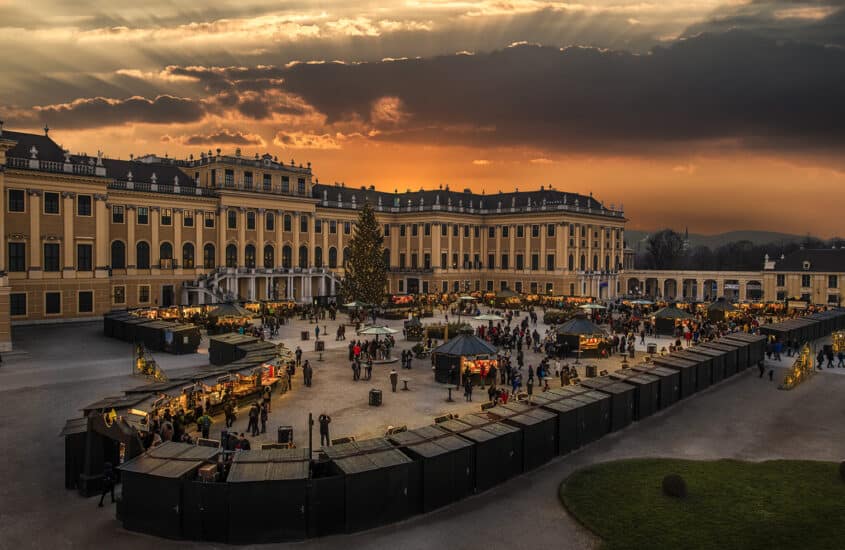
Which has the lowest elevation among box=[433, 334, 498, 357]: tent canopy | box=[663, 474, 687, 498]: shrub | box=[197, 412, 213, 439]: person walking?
box=[663, 474, 687, 498]: shrub

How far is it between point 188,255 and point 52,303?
17.2 meters

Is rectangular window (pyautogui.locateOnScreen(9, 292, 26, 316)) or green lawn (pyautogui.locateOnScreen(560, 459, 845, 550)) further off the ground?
rectangular window (pyautogui.locateOnScreen(9, 292, 26, 316))

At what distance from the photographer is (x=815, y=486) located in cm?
1689

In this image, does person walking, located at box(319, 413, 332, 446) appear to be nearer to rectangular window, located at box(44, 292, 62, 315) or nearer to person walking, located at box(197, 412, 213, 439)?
person walking, located at box(197, 412, 213, 439)

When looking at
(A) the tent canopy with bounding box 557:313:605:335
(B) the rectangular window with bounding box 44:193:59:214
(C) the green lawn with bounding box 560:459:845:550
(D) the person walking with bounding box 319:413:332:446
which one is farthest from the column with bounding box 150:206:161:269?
(C) the green lawn with bounding box 560:459:845:550

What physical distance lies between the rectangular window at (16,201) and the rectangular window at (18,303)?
744 centimetres

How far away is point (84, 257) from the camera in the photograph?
5406 centimetres

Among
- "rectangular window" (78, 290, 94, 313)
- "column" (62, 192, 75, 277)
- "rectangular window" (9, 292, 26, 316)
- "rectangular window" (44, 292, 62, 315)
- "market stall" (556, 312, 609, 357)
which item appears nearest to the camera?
"market stall" (556, 312, 609, 357)

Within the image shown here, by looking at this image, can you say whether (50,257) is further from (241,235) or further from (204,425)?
(204,425)

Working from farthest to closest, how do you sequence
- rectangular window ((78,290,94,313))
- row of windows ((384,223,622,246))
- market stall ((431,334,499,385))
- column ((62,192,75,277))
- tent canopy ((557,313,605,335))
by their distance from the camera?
1. row of windows ((384,223,622,246))
2. rectangular window ((78,290,94,313))
3. column ((62,192,75,277))
4. tent canopy ((557,313,605,335))
5. market stall ((431,334,499,385))

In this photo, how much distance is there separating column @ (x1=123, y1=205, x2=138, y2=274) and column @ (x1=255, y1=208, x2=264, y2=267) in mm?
14578

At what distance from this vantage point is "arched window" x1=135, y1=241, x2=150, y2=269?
6197 cm

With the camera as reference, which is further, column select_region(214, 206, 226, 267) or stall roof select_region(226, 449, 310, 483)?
column select_region(214, 206, 226, 267)

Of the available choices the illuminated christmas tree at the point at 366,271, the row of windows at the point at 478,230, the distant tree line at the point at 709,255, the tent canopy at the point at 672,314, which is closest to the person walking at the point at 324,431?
the tent canopy at the point at 672,314
